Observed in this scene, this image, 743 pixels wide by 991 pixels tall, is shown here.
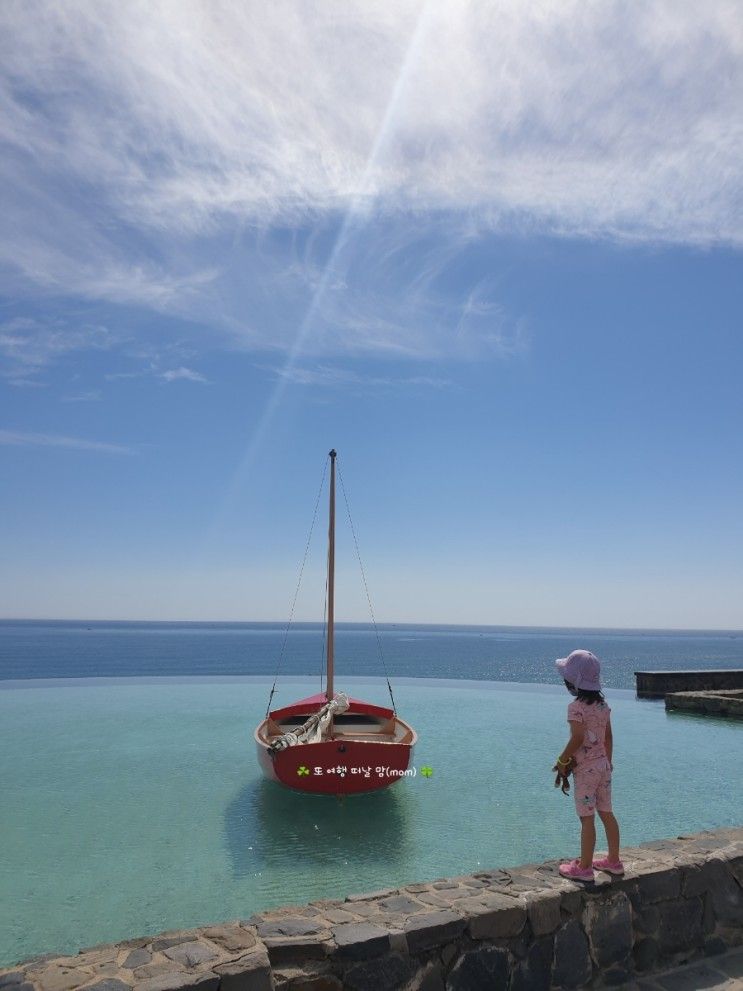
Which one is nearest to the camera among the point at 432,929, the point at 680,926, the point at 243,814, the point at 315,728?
the point at 432,929

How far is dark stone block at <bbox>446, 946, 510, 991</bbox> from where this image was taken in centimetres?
387

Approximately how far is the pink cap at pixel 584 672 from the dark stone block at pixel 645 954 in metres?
1.60

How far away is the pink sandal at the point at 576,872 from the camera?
4.38 metres

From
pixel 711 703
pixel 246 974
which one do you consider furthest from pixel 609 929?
pixel 711 703

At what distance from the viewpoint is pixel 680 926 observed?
4527 millimetres

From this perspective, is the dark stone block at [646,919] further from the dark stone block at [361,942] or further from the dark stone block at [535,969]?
the dark stone block at [361,942]

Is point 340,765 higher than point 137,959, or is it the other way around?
point 137,959

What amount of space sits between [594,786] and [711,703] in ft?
71.8

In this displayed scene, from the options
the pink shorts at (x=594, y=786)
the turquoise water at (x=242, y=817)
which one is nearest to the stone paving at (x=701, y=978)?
the pink shorts at (x=594, y=786)

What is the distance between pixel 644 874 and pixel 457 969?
56.4 inches

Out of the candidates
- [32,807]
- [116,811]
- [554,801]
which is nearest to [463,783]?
[554,801]

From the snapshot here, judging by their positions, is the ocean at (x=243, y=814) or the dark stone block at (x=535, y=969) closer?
the dark stone block at (x=535, y=969)

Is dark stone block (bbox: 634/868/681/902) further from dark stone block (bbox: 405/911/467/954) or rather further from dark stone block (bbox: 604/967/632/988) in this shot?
dark stone block (bbox: 405/911/467/954)

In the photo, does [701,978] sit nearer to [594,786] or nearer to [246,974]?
[594,786]
